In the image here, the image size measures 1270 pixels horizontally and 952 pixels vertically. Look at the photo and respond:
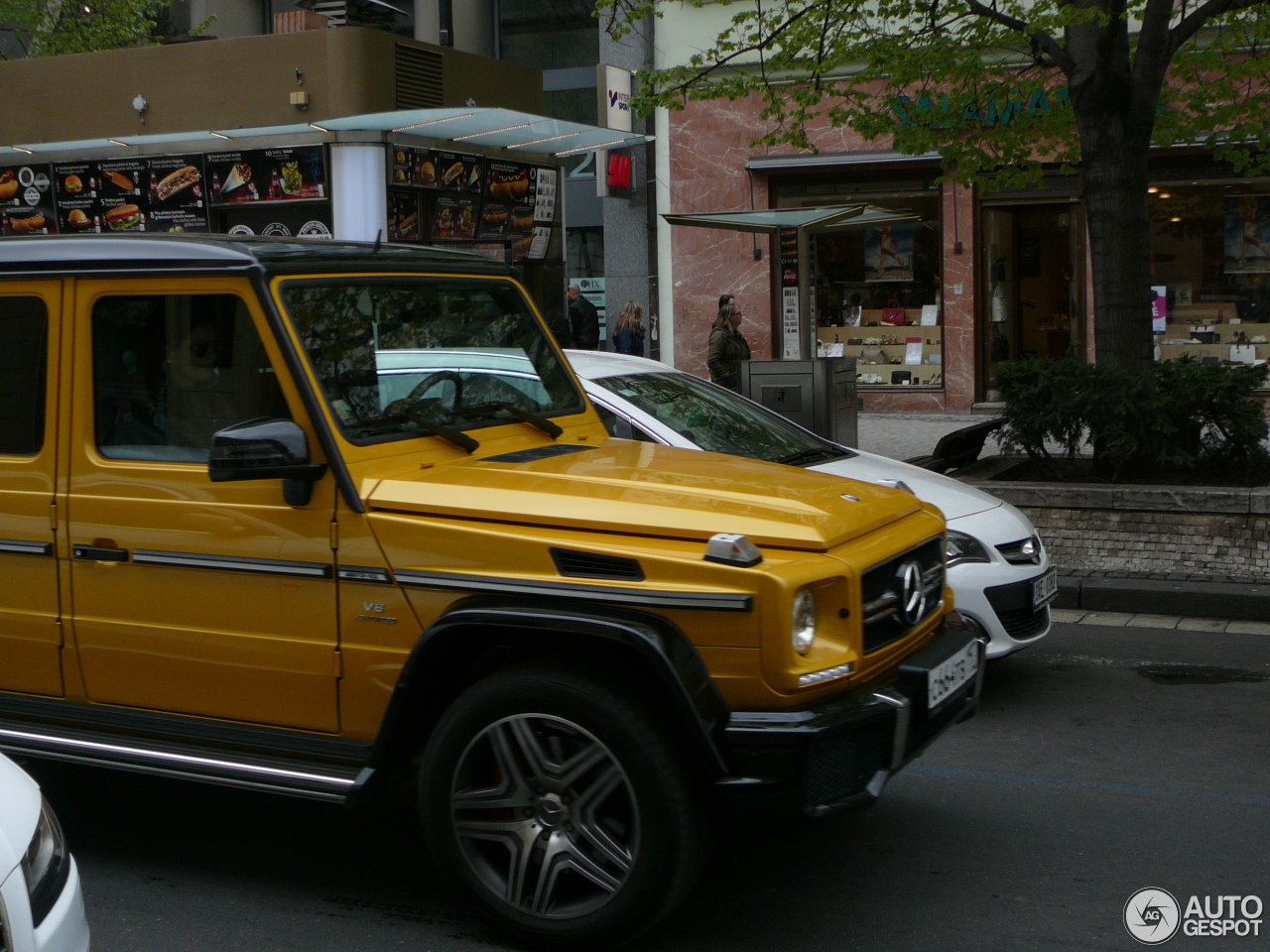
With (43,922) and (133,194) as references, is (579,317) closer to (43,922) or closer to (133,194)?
(133,194)

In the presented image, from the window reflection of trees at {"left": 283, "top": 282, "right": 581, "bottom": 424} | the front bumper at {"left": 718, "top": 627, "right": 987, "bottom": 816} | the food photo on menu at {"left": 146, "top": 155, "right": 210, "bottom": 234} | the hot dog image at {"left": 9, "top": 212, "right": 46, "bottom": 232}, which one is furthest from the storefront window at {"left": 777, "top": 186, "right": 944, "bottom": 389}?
the front bumper at {"left": 718, "top": 627, "right": 987, "bottom": 816}

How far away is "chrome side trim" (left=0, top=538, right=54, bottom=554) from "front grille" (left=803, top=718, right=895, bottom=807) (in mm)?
2484

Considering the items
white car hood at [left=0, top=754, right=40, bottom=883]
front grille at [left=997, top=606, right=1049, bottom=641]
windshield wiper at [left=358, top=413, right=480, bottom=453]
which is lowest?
front grille at [left=997, top=606, right=1049, bottom=641]

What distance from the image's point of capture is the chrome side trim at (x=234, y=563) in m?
4.05

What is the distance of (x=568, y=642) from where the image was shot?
3775 mm

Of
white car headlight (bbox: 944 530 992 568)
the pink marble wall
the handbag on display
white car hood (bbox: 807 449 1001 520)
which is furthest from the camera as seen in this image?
the pink marble wall

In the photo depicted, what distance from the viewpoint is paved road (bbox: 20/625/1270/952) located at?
4.01 metres

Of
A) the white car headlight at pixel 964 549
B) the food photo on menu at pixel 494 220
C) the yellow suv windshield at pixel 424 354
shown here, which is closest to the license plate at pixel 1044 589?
the white car headlight at pixel 964 549

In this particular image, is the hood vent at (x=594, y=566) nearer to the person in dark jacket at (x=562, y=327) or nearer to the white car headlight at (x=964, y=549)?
the white car headlight at (x=964, y=549)

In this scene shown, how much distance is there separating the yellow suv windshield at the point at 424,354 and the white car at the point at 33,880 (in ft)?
4.54

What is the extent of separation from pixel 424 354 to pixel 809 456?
331cm

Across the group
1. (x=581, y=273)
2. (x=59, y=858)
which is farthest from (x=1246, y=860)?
Answer: (x=581, y=273)

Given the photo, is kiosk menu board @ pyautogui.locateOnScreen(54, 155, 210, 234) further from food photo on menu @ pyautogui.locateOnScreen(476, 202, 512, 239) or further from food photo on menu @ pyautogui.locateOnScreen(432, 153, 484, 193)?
food photo on menu @ pyautogui.locateOnScreen(476, 202, 512, 239)

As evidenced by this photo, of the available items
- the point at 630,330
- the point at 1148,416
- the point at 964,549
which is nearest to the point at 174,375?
the point at 964,549
